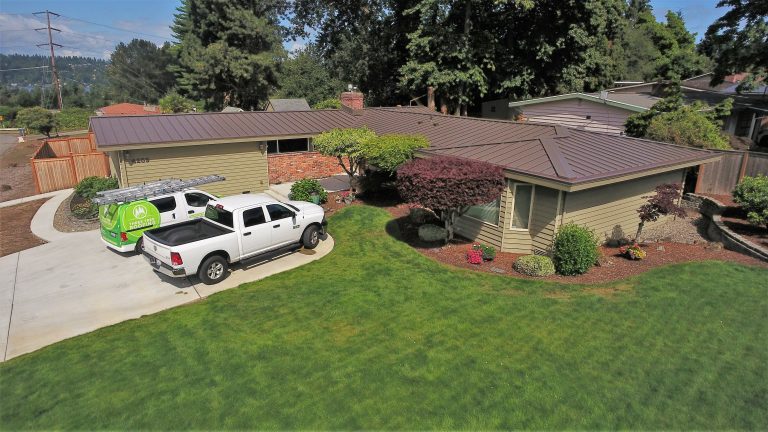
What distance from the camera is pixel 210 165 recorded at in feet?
64.6

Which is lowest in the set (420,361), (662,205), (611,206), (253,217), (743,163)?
(420,361)

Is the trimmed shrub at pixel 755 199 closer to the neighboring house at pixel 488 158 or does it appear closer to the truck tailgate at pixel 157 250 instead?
the neighboring house at pixel 488 158

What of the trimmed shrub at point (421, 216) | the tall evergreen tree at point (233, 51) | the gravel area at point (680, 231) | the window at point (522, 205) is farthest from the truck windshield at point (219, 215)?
the tall evergreen tree at point (233, 51)

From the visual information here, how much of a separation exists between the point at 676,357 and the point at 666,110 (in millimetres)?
16969

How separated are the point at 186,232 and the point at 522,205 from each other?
950 cm

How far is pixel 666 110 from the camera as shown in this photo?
21.2m

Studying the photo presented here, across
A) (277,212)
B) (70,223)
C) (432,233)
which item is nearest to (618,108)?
(432,233)

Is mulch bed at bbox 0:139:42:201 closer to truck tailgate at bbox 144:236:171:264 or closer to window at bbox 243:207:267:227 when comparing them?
truck tailgate at bbox 144:236:171:264

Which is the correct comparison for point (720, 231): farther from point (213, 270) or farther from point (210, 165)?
point (210, 165)

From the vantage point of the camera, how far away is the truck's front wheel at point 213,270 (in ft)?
37.4

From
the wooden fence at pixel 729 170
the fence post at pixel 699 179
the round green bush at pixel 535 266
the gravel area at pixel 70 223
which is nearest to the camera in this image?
the round green bush at pixel 535 266

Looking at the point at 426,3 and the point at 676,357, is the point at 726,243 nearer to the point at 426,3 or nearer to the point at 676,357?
the point at 676,357

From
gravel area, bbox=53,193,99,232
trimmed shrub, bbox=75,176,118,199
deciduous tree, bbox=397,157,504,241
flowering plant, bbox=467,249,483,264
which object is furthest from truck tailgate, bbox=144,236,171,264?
trimmed shrub, bbox=75,176,118,199

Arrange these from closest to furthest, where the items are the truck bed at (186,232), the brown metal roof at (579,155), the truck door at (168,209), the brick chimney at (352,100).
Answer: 1. the truck bed at (186,232)
2. the brown metal roof at (579,155)
3. the truck door at (168,209)
4. the brick chimney at (352,100)
